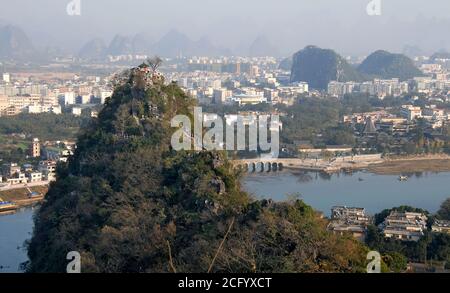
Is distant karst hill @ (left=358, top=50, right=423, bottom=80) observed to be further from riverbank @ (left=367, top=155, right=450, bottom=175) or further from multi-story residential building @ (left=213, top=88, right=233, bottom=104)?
riverbank @ (left=367, top=155, right=450, bottom=175)

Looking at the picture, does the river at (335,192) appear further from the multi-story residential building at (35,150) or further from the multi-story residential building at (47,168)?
the multi-story residential building at (35,150)

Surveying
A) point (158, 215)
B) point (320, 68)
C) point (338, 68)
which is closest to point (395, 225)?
point (158, 215)

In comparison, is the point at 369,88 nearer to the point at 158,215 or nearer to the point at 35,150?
the point at 35,150

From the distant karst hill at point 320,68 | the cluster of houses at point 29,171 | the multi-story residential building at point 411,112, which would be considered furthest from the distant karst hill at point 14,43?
the cluster of houses at point 29,171

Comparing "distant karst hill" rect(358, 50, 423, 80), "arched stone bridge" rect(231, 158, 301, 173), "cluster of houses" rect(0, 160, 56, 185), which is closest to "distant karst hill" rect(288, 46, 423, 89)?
"distant karst hill" rect(358, 50, 423, 80)

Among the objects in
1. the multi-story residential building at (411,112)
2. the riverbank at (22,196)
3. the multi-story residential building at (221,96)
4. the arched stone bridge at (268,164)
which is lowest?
the riverbank at (22,196)

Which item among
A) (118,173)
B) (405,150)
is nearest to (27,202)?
(118,173)
